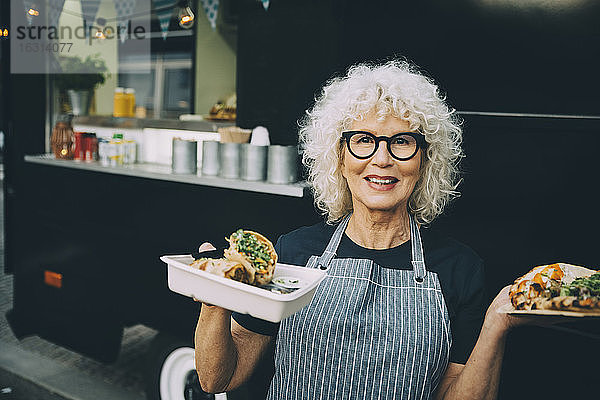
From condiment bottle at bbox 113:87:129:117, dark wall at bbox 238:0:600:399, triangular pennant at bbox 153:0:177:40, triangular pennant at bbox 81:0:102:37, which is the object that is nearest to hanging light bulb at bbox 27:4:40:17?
triangular pennant at bbox 81:0:102:37

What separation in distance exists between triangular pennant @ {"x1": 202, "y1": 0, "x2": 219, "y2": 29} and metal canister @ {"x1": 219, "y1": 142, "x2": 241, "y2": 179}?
826mm

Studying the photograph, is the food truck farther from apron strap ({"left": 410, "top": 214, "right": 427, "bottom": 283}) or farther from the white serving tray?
the white serving tray

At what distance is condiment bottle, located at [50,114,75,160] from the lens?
3447mm

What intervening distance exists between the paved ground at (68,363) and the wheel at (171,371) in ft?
1.02

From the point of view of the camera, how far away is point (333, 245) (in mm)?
1694

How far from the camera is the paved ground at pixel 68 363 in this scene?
3416 millimetres

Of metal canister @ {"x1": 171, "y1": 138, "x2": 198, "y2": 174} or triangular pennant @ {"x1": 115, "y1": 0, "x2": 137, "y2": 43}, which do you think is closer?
metal canister @ {"x1": 171, "y1": 138, "x2": 198, "y2": 174}

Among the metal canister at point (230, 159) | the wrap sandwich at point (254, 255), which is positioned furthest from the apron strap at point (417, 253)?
the metal canister at point (230, 159)

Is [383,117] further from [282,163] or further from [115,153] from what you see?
A: [115,153]

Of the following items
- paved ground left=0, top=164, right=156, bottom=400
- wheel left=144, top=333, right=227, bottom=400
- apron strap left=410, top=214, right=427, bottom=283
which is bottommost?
paved ground left=0, top=164, right=156, bottom=400

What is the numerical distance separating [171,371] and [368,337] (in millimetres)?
1712

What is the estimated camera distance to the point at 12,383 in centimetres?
344

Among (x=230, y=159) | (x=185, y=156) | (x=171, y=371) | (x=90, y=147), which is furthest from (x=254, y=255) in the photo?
(x=90, y=147)

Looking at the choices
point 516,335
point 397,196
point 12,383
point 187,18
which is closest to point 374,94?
point 397,196
